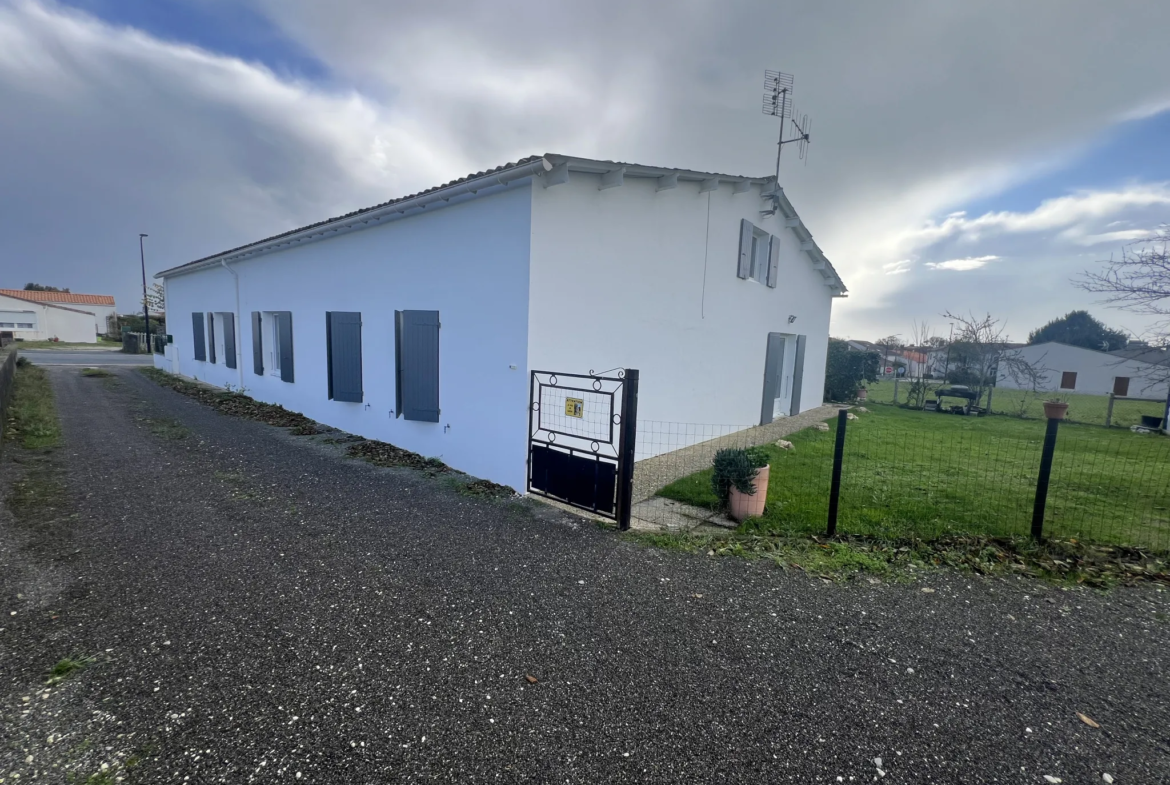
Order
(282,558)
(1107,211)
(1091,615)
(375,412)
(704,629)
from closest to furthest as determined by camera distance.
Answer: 1. (704,629)
2. (1091,615)
3. (282,558)
4. (375,412)
5. (1107,211)

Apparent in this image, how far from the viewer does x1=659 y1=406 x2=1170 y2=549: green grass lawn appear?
16.2ft

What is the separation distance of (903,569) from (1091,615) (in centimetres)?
111

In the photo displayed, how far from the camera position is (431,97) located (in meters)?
9.40

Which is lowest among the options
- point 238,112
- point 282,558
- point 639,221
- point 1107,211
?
point 282,558

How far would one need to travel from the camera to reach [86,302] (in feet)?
169

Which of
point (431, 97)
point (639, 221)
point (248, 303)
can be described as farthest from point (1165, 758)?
point (248, 303)

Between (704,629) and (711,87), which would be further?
(711,87)

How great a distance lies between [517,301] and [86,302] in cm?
7057

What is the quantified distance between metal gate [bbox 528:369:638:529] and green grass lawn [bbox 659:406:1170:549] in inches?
49.8

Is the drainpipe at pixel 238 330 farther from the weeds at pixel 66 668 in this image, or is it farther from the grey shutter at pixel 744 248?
the grey shutter at pixel 744 248

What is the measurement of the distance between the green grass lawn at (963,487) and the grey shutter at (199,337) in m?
16.4

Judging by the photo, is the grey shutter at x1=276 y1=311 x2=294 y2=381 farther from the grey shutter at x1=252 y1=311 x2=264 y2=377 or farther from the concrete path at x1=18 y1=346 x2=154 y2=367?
the concrete path at x1=18 y1=346 x2=154 y2=367

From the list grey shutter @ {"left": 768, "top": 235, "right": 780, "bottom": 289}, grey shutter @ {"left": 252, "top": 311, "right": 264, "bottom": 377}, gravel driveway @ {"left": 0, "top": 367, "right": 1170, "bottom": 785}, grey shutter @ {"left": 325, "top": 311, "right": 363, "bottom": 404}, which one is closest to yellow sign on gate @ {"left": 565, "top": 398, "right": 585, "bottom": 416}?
gravel driveway @ {"left": 0, "top": 367, "right": 1170, "bottom": 785}

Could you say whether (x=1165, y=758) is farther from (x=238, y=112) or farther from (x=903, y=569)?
(x=238, y=112)
